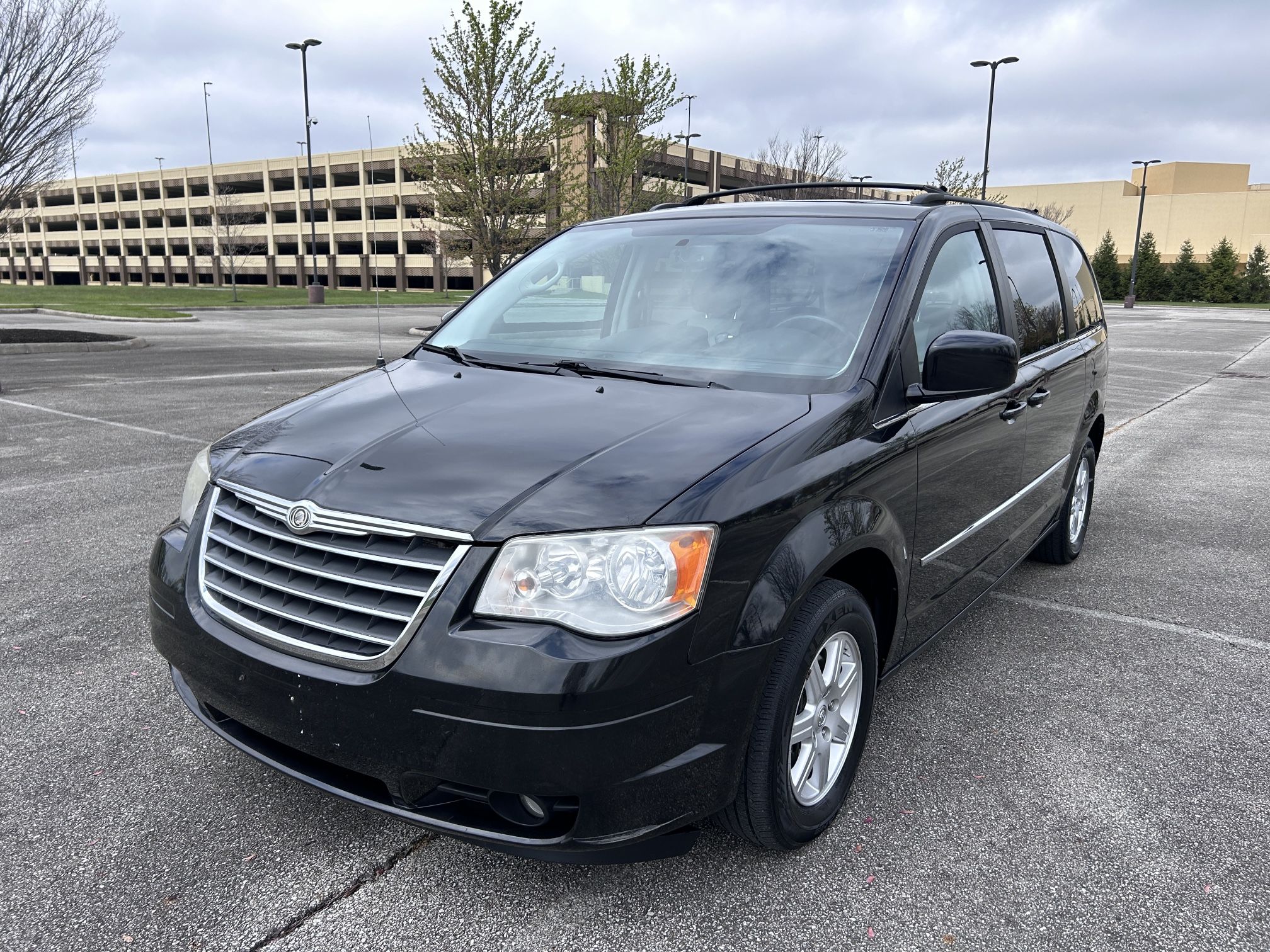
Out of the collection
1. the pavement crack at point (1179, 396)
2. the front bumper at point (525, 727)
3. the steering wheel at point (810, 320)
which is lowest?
the pavement crack at point (1179, 396)

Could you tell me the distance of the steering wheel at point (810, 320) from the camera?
3045 millimetres

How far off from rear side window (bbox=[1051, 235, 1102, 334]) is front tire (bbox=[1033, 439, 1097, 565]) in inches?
27.8

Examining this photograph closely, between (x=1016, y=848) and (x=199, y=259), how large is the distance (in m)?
89.3

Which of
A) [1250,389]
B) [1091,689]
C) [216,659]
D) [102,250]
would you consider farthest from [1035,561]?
[102,250]

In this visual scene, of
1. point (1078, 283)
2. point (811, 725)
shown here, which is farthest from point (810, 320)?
point (1078, 283)

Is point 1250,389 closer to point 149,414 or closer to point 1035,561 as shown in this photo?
point 1035,561

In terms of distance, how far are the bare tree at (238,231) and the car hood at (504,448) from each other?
246ft

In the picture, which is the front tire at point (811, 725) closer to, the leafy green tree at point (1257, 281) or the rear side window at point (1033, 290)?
the rear side window at point (1033, 290)

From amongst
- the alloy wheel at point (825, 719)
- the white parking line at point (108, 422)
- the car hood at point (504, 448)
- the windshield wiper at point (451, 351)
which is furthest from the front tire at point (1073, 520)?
the white parking line at point (108, 422)

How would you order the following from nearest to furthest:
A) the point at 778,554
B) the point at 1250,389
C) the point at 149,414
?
the point at 778,554 → the point at 149,414 → the point at 1250,389

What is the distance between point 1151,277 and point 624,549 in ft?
278

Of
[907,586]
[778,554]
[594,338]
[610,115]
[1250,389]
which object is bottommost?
[1250,389]

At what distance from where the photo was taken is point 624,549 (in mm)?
2107

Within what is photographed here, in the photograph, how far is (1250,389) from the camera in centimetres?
1521
